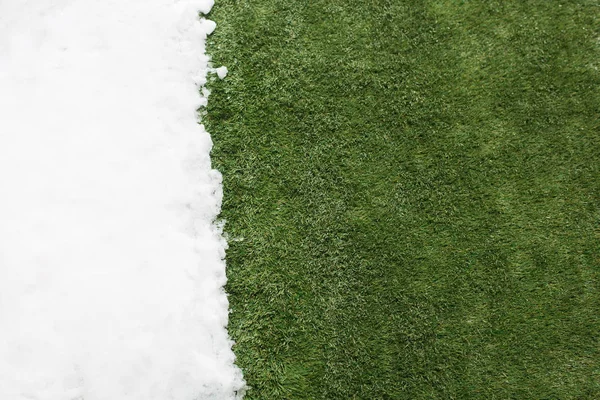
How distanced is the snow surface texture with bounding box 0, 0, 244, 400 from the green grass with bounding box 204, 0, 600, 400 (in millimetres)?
196

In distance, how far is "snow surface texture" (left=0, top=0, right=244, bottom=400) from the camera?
2.17m

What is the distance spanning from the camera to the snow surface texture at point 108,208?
→ 2.17 meters

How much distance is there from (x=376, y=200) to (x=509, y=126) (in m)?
1.04

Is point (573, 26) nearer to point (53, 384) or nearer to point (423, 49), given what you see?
point (423, 49)

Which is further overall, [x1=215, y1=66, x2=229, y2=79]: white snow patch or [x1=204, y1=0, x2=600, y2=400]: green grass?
[x1=215, y1=66, x2=229, y2=79]: white snow patch

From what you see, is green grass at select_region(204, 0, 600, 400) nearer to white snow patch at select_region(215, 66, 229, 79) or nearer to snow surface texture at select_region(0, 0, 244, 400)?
white snow patch at select_region(215, 66, 229, 79)

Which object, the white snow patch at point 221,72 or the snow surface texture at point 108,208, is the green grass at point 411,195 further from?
the snow surface texture at point 108,208

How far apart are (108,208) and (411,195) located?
73.6 inches

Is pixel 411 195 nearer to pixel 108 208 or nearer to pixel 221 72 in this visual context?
pixel 221 72

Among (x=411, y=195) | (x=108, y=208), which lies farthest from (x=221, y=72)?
(x=411, y=195)

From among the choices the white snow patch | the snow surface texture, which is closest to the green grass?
the white snow patch

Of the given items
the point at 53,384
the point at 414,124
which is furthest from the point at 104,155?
the point at 414,124

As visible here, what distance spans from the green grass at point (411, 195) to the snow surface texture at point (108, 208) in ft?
0.64

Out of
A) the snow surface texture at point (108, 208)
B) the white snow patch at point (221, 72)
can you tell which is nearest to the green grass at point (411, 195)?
the white snow patch at point (221, 72)
